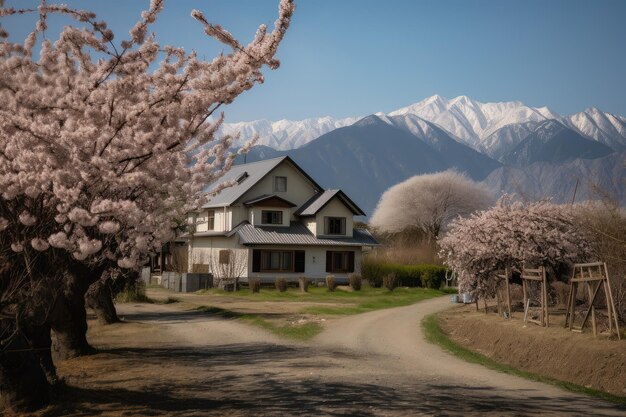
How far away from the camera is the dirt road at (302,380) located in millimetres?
11219

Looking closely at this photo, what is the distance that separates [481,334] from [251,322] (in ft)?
29.7

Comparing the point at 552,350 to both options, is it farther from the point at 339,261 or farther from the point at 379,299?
the point at 339,261

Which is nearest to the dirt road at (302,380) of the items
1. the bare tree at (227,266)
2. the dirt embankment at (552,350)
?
the dirt embankment at (552,350)

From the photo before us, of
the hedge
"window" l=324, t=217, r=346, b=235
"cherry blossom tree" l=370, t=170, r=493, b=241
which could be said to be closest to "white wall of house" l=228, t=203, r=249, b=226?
"window" l=324, t=217, r=346, b=235

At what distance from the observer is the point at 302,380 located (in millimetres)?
13578

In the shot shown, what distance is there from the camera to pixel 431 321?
24.6 meters

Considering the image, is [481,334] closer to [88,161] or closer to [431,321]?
[431,321]

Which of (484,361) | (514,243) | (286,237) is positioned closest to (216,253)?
(286,237)

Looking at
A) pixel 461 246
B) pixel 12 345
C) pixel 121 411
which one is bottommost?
pixel 121 411

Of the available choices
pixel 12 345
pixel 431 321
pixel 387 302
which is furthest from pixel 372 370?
pixel 387 302

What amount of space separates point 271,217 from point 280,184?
9.62ft

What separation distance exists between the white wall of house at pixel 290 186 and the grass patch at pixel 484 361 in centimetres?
2423

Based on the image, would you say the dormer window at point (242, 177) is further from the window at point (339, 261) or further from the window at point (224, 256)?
the window at point (339, 261)

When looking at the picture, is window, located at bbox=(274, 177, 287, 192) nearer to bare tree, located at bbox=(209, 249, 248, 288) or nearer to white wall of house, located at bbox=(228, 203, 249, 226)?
white wall of house, located at bbox=(228, 203, 249, 226)
